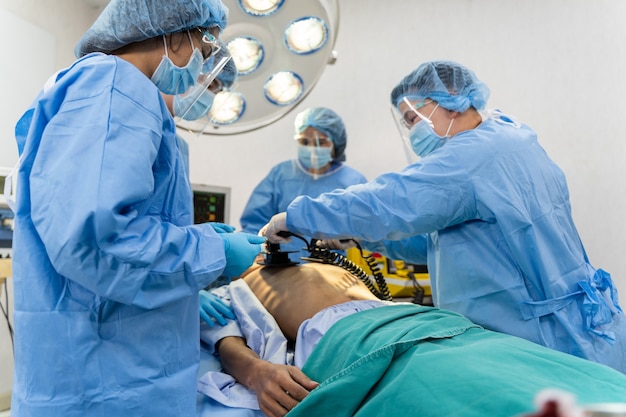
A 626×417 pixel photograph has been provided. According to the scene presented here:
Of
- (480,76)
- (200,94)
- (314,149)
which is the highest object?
(480,76)

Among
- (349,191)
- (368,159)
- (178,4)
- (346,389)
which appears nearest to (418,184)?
(349,191)

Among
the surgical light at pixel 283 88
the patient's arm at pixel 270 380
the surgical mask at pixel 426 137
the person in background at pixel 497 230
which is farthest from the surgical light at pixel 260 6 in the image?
the patient's arm at pixel 270 380

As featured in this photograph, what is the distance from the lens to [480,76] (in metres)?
2.83

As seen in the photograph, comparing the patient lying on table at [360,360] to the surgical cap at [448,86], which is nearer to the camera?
the patient lying on table at [360,360]

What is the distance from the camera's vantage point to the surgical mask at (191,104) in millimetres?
1278

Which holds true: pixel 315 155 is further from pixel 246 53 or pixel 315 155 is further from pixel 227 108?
pixel 246 53

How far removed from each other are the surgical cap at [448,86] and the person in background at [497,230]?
0.53 ft

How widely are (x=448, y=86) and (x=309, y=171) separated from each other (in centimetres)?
119

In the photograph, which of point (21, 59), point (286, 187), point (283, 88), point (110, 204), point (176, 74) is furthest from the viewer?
point (286, 187)

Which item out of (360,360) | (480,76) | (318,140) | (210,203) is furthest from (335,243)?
(480,76)

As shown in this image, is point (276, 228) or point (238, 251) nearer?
point (238, 251)

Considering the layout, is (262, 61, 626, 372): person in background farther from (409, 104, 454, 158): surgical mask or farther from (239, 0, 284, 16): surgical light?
(239, 0, 284, 16): surgical light

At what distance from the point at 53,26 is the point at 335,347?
2.59 meters

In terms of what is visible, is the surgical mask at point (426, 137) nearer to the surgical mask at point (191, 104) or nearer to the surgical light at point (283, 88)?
the surgical light at point (283, 88)
